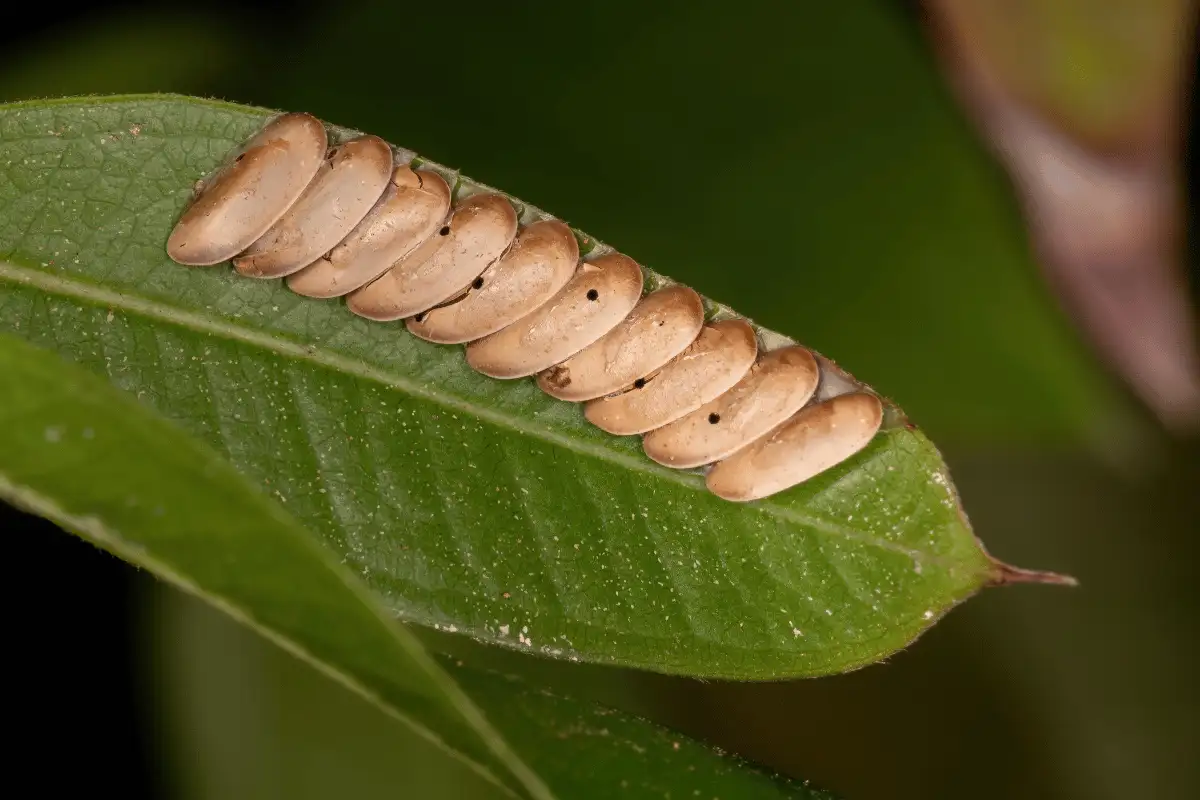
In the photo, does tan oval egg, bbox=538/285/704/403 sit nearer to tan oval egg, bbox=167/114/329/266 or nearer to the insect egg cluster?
the insect egg cluster

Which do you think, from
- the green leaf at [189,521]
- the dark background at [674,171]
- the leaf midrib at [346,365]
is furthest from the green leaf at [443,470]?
the dark background at [674,171]

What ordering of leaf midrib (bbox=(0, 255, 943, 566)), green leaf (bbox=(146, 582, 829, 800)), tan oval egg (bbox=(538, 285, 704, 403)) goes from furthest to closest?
green leaf (bbox=(146, 582, 829, 800)) < tan oval egg (bbox=(538, 285, 704, 403)) < leaf midrib (bbox=(0, 255, 943, 566))

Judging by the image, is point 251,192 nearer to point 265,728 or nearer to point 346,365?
point 346,365

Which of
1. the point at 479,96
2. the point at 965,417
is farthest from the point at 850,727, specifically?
the point at 479,96

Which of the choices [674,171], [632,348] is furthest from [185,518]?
[674,171]

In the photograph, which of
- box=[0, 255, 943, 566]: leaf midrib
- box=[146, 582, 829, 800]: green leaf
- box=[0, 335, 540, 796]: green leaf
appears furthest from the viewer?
box=[146, 582, 829, 800]: green leaf

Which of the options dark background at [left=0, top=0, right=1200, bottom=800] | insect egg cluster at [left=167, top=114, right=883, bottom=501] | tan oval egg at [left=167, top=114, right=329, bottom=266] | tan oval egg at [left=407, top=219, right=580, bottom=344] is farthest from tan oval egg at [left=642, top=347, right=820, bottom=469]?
dark background at [left=0, top=0, right=1200, bottom=800]

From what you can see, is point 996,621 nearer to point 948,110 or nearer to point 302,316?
point 948,110
